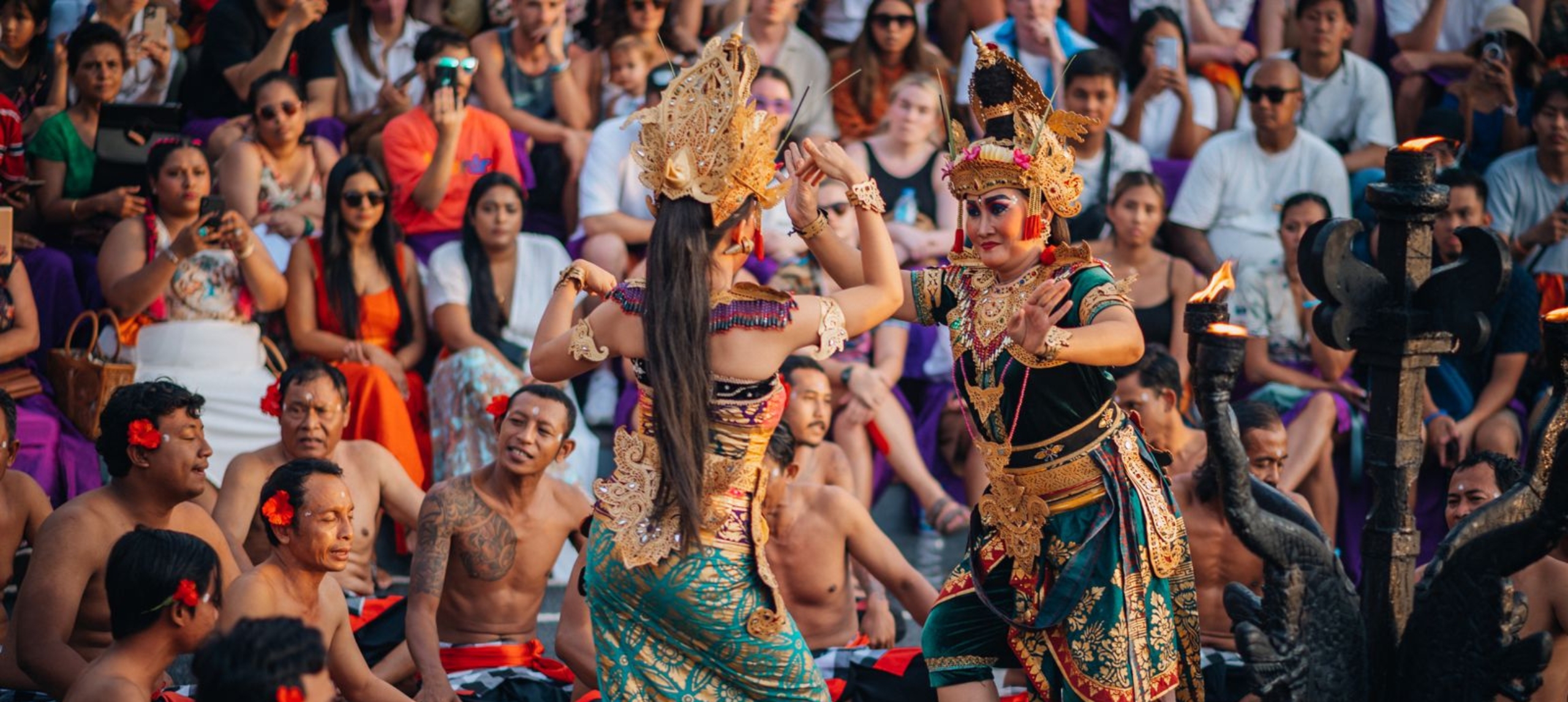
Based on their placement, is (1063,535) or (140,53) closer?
(1063,535)

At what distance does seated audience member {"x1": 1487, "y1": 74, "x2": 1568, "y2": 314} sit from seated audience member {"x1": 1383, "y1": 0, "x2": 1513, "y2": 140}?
0.77 m

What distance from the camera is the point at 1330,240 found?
14.8 ft

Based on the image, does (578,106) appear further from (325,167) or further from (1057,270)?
(1057,270)

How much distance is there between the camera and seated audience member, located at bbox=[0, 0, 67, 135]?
25.2 feet

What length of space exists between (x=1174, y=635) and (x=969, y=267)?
107 cm

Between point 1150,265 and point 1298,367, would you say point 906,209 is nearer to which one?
point 1150,265

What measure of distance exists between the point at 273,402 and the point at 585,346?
2152 millimetres

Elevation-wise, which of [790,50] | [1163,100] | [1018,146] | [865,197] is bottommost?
[865,197]

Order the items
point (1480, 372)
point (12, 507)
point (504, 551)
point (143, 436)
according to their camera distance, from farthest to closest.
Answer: point (1480, 372) → point (504, 551) → point (12, 507) → point (143, 436)

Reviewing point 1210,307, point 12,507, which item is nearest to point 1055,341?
point 1210,307

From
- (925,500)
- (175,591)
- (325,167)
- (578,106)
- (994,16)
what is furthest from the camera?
(994,16)

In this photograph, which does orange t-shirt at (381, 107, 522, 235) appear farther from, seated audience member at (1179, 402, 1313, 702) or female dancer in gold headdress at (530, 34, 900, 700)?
female dancer in gold headdress at (530, 34, 900, 700)

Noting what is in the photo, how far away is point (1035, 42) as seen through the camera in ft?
28.5

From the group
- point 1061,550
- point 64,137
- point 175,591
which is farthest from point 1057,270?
point 64,137
